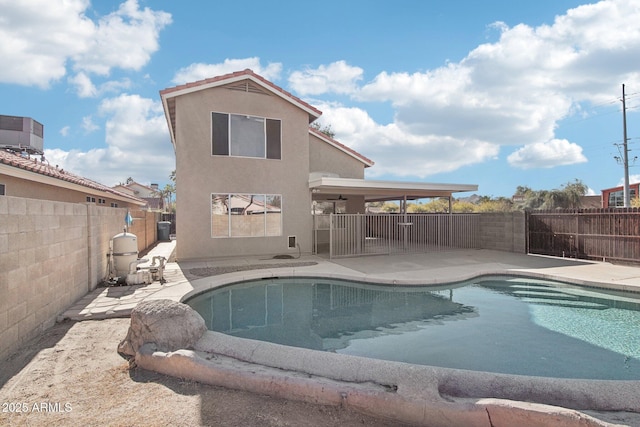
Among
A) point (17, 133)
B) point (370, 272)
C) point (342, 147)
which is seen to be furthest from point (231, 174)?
point (17, 133)

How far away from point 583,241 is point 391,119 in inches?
488

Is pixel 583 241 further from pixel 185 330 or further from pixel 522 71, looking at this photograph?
pixel 185 330

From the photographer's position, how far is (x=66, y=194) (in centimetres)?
1294

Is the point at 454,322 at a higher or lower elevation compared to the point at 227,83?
lower

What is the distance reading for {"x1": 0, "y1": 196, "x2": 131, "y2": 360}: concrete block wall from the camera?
457cm

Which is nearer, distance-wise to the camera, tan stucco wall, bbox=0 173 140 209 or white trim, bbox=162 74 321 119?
tan stucco wall, bbox=0 173 140 209

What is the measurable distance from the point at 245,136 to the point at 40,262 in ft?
30.2

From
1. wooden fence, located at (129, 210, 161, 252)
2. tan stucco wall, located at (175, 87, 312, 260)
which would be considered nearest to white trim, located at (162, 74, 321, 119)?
tan stucco wall, located at (175, 87, 312, 260)

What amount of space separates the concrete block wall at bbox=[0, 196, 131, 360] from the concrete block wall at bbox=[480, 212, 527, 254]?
1627cm

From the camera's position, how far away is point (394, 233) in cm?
1577

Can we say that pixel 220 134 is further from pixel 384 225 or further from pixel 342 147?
pixel 384 225

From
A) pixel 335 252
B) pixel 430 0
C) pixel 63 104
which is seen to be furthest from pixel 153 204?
pixel 430 0

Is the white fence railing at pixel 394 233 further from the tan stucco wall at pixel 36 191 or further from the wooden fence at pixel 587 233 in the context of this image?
the tan stucco wall at pixel 36 191

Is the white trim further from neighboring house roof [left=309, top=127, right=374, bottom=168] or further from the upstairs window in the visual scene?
neighboring house roof [left=309, top=127, right=374, bottom=168]
